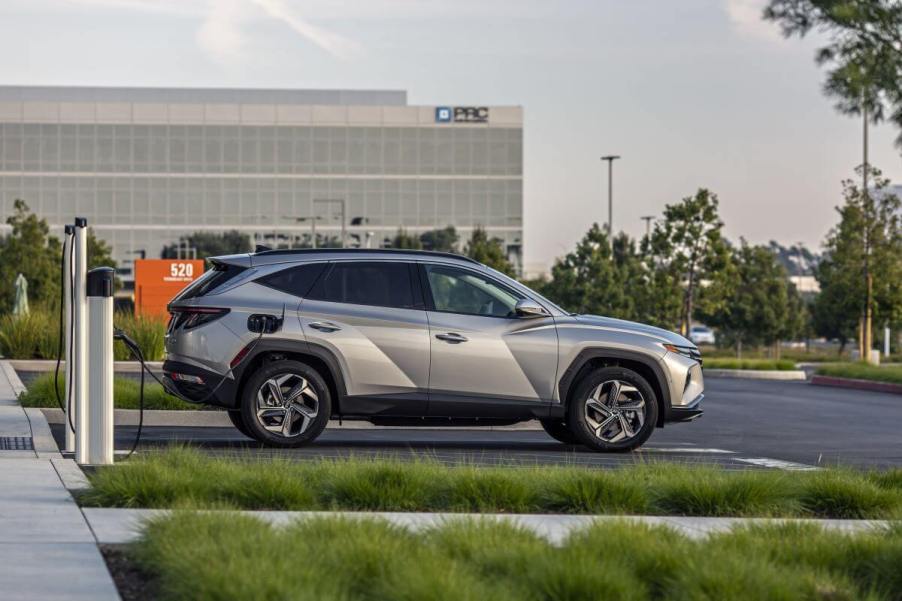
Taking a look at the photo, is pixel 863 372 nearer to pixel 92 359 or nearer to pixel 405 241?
pixel 92 359

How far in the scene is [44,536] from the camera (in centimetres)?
722

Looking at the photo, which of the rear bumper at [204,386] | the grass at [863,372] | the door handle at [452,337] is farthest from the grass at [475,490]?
the grass at [863,372]

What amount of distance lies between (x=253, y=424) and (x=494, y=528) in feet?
19.6

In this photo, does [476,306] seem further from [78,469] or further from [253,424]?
[78,469]

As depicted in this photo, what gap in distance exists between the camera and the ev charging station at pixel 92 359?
10.3 metres

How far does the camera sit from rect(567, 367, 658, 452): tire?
43.3 ft

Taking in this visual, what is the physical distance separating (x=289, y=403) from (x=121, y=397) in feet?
13.0

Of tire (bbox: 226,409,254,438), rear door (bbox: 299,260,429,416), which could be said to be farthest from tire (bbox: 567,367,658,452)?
tire (bbox: 226,409,254,438)

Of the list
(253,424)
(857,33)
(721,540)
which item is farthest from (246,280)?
(857,33)

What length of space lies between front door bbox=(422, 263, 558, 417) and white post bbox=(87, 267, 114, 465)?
11.2 ft

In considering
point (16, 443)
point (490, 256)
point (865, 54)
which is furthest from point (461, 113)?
point (16, 443)

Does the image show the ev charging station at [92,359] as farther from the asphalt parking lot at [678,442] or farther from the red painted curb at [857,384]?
the red painted curb at [857,384]

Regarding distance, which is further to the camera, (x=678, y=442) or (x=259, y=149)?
(x=259, y=149)

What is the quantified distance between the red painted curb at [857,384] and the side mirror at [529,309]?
1938 cm
